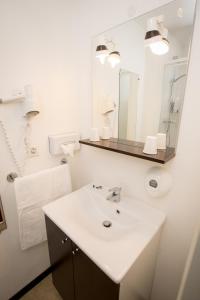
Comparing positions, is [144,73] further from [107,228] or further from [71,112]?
[107,228]

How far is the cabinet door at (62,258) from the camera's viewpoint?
95 cm

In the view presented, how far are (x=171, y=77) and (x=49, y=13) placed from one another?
95 centimetres

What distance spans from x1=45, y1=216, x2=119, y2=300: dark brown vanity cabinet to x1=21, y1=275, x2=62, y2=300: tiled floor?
224 millimetres

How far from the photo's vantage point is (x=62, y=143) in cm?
126

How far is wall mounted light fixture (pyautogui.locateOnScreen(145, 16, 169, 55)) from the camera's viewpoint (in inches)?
30.2

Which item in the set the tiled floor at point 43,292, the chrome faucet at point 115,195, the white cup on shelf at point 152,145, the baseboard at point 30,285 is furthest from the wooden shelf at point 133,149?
the tiled floor at point 43,292

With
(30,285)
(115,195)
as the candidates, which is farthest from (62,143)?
(30,285)

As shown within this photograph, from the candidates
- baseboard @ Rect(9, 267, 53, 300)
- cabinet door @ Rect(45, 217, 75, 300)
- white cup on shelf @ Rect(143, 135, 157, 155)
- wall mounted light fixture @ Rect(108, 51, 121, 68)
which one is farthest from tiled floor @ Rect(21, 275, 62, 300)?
wall mounted light fixture @ Rect(108, 51, 121, 68)

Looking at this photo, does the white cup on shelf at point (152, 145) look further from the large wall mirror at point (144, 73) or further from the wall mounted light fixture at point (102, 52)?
the wall mounted light fixture at point (102, 52)

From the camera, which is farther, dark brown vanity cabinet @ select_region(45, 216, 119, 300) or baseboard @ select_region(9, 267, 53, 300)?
baseboard @ select_region(9, 267, 53, 300)

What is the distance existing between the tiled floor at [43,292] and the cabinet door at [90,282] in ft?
1.79

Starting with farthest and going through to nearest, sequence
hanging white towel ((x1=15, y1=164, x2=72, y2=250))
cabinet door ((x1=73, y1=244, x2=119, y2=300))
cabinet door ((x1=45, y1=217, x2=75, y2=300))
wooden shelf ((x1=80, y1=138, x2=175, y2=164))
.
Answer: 1. hanging white towel ((x1=15, y1=164, x2=72, y2=250))
2. cabinet door ((x1=45, y1=217, x2=75, y2=300))
3. wooden shelf ((x1=80, y1=138, x2=175, y2=164))
4. cabinet door ((x1=73, y1=244, x2=119, y2=300))

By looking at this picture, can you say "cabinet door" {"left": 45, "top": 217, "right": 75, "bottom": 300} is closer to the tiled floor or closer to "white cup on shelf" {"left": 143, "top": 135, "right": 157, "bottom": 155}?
the tiled floor

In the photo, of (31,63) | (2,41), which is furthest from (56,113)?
(2,41)
